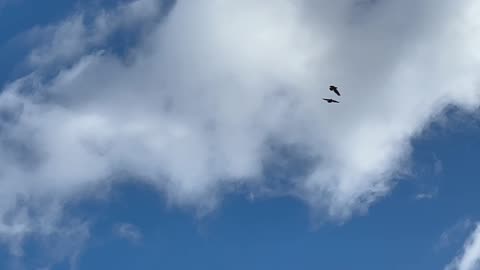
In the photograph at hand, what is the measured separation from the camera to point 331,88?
6019 inches
